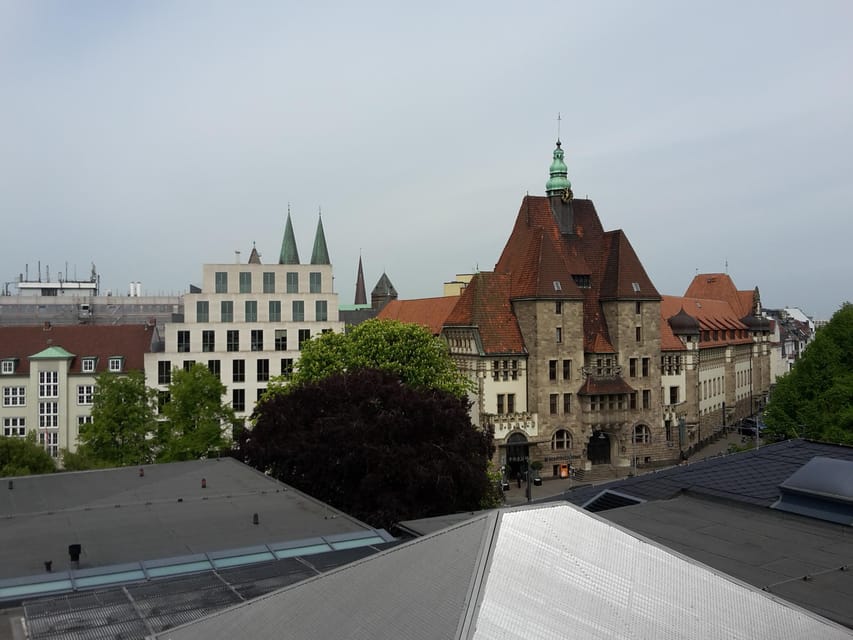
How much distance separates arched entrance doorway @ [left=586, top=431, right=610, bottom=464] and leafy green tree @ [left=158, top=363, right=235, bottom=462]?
89.5 ft

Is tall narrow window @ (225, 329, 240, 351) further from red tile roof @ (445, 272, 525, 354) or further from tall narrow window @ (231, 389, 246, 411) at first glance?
red tile roof @ (445, 272, 525, 354)

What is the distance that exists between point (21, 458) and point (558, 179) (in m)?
43.2

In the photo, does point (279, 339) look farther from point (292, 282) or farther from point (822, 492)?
point (822, 492)

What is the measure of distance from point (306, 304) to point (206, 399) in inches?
776

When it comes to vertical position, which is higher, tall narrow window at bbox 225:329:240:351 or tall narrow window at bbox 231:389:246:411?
tall narrow window at bbox 225:329:240:351

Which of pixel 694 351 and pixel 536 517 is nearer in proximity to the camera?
pixel 536 517

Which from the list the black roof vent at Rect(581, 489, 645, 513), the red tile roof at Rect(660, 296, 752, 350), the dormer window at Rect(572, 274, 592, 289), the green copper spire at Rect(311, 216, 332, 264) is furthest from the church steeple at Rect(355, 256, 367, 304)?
the black roof vent at Rect(581, 489, 645, 513)

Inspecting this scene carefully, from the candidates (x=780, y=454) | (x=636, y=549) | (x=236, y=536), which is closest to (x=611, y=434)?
(x=780, y=454)

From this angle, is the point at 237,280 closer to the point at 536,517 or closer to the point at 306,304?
the point at 306,304

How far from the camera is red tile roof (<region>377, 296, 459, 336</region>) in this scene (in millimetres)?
80062

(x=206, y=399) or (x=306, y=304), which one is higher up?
(x=306, y=304)

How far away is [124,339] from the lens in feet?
218

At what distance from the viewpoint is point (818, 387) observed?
4756 centimetres

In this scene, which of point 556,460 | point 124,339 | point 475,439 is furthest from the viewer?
point 124,339
